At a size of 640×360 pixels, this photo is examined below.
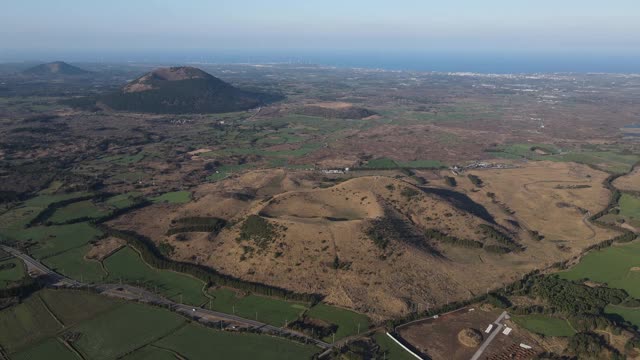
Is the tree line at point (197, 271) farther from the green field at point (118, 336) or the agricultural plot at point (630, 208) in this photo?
the agricultural plot at point (630, 208)

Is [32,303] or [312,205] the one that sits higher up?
[312,205]

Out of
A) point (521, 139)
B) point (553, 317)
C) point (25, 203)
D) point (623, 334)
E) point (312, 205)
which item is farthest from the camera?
point (521, 139)

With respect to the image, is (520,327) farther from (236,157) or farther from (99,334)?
(236,157)

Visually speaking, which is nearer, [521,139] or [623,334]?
[623,334]

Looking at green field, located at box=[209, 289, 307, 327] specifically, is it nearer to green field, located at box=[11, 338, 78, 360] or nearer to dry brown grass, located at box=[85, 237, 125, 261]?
green field, located at box=[11, 338, 78, 360]

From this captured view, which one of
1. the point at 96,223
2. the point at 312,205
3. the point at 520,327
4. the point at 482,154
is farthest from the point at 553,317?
the point at 482,154

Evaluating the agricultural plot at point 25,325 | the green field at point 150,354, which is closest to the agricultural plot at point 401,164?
the green field at point 150,354
